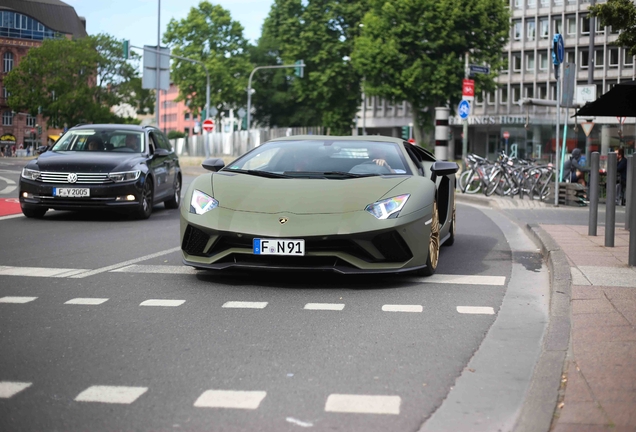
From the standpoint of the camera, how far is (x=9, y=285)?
7836mm

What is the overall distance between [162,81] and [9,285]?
33195 millimetres

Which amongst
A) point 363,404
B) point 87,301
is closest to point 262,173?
point 87,301

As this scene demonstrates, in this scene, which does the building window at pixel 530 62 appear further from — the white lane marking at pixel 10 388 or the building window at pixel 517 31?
the white lane marking at pixel 10 388

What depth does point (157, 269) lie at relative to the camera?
9016 millimetres

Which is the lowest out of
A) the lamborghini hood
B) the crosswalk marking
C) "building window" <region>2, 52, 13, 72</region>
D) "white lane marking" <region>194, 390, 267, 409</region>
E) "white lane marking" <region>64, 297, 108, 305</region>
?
"white lane marking" <region>64, 297, 108, 305</region>

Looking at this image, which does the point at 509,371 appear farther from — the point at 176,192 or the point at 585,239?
the point at 176,192

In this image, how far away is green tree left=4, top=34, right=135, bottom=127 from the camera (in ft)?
273

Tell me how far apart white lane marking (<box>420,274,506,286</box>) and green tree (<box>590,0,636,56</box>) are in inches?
534

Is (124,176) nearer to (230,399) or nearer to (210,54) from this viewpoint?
(230,399)

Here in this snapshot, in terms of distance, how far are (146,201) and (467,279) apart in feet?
25.6

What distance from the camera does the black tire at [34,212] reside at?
14992 millimetres

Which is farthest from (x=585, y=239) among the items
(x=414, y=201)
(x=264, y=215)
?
(x=264, y=215)

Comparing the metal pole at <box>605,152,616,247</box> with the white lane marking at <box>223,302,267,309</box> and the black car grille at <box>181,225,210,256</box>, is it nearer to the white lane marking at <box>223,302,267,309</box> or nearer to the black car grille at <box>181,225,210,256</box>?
the black car grille at <box>181,225,210,256</box>

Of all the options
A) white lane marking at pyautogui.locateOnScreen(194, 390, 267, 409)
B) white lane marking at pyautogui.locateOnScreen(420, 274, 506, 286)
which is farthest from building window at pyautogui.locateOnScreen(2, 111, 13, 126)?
white lane marking at pyautogui.locateOnScreen(194, 390, 267, 409)
